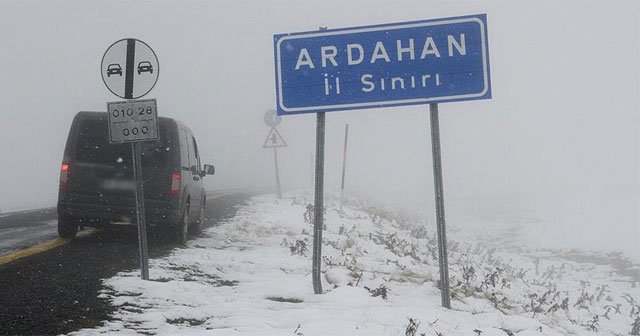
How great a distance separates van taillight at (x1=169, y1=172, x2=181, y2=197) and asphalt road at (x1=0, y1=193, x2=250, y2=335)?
0.77 m

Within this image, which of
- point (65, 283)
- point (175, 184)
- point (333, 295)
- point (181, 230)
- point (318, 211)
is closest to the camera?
point (333, 295)

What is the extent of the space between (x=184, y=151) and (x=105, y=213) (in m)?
1.56

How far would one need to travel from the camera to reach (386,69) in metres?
6.27

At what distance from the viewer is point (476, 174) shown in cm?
7350

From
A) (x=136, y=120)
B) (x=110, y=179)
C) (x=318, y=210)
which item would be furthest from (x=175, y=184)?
(x=318, y=210)

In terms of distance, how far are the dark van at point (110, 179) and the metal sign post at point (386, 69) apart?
3425 millimetres

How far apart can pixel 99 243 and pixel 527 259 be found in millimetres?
9375

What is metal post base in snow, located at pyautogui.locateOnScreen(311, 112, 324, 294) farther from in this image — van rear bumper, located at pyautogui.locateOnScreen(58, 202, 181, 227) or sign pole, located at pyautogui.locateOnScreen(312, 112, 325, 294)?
van rear bumper, located at pyautogui.locateOnScreen(58, 202, 181, 227)

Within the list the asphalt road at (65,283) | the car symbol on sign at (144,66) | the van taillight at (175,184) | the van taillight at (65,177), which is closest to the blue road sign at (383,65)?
the car symbol on sign at (144,66)

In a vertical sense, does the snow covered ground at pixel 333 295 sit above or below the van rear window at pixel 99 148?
below

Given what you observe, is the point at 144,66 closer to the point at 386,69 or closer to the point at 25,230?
the point at 386,69

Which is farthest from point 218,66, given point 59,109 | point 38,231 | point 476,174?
point 38,231

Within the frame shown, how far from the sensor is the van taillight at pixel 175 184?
9352 millimetres

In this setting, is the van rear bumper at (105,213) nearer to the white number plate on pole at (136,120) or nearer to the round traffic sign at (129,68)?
the white number plate on pole at (136,120)
